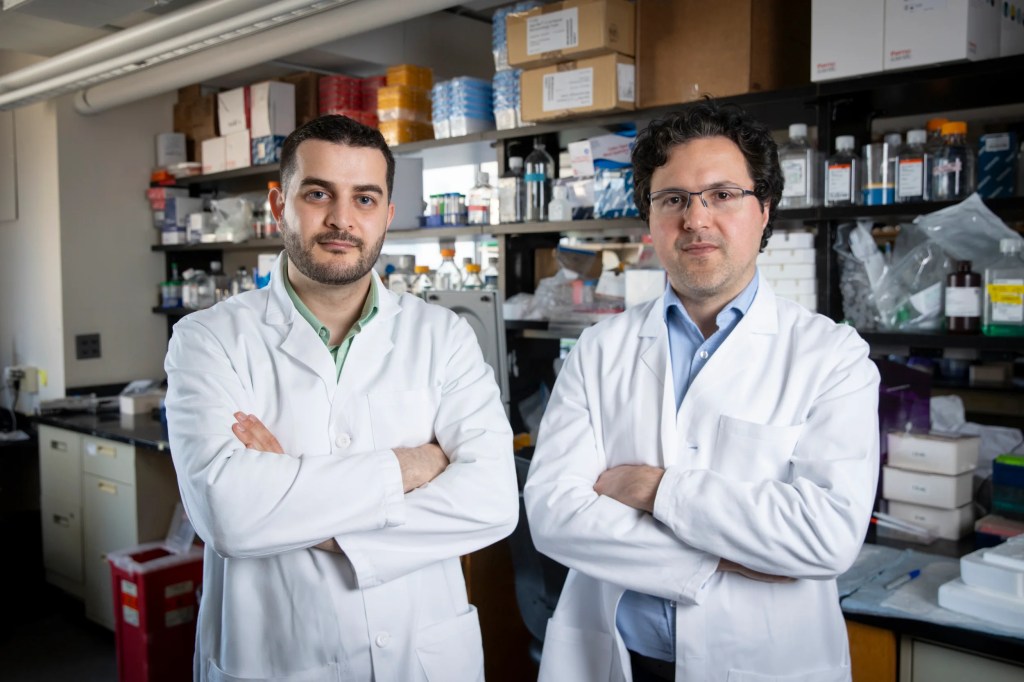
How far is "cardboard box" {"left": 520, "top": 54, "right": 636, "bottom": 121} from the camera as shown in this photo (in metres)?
2.63

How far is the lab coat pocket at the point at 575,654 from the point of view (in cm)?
152

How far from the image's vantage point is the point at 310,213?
5.43 ft

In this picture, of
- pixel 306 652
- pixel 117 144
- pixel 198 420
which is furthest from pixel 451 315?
pixel 117 144

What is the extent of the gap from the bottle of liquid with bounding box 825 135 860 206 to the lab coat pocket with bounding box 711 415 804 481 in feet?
3.64

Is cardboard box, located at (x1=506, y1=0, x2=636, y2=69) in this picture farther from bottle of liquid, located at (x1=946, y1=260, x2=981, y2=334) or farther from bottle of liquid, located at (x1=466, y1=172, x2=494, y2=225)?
bottle of liquid, located at (x1=946, y1=260, x2=981, y2=334)

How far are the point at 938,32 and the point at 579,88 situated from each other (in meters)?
1.04

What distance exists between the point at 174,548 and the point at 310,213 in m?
2.21

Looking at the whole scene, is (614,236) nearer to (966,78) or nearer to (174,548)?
(966,78)

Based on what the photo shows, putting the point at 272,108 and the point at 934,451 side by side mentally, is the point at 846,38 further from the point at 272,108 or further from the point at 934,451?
the point at 272,108

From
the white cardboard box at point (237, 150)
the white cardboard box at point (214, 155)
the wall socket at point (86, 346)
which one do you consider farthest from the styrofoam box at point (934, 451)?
the wall socket at point (86, 346)

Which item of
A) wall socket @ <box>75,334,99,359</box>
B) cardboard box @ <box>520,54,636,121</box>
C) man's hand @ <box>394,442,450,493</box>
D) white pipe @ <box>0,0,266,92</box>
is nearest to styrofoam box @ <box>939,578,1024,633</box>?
man's hand @ <box>394,442,450,493</box>

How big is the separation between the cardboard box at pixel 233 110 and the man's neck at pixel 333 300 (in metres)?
2.68

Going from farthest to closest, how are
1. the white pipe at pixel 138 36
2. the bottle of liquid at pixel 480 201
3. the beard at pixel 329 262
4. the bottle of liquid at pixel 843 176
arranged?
the bottle of liquid at pixel 480 201
the white pipe at pixel 138 36
the bottle of liquid at pixel 843 176
the beard at pixel 329 262

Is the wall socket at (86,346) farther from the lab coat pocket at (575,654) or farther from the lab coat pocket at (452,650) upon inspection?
the lab coat pocket at (575,654)
